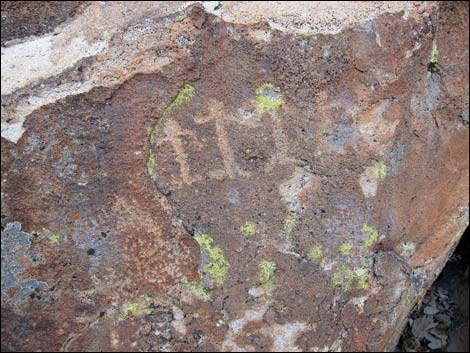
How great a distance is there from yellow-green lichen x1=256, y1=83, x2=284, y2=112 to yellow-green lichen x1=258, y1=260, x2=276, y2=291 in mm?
308

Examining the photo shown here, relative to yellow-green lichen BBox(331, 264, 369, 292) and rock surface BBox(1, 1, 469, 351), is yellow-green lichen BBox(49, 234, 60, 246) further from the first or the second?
yellow-green lichen BBox(331, 264, 369, 292)

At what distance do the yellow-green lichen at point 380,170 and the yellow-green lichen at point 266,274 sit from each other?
10.9 inches

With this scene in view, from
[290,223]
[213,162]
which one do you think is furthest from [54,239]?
[290,223]

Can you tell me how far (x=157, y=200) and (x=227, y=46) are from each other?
0.31 m

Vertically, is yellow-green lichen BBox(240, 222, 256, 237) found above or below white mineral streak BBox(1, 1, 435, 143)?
below

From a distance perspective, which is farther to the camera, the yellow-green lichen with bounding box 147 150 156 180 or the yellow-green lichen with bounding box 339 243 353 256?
the yellow-green lichen with bounding box 339 243 353 256

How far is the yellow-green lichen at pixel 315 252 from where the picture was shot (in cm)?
102

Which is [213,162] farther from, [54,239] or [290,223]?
[54,239]

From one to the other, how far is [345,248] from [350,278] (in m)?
0.07

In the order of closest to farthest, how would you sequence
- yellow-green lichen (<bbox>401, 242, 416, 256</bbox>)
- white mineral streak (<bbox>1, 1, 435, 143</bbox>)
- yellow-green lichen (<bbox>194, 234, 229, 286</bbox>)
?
white mineral streak (<bbox>1, 1, 435, 143</bbox>), yellow-green lichen (<bbox>194, 234, 229, 286</bbox>), yellow-green lichen (<bbox>401, 242, 416, 256</bbox>)

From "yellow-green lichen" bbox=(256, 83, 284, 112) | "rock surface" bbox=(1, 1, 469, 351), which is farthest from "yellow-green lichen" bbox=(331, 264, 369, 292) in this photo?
"yellow-green lichen" bbox=(256, 83, 284, 112)

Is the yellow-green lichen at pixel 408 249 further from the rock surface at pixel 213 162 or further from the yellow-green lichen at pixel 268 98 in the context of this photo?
the yellow-green lichen at pixel 268 98

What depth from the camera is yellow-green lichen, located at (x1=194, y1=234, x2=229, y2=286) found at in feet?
3.22

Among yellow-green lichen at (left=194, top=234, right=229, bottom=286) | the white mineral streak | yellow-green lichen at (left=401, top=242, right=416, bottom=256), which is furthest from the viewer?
yellow-green lichen at (left=401, top=242, right=416, bottom=256)
